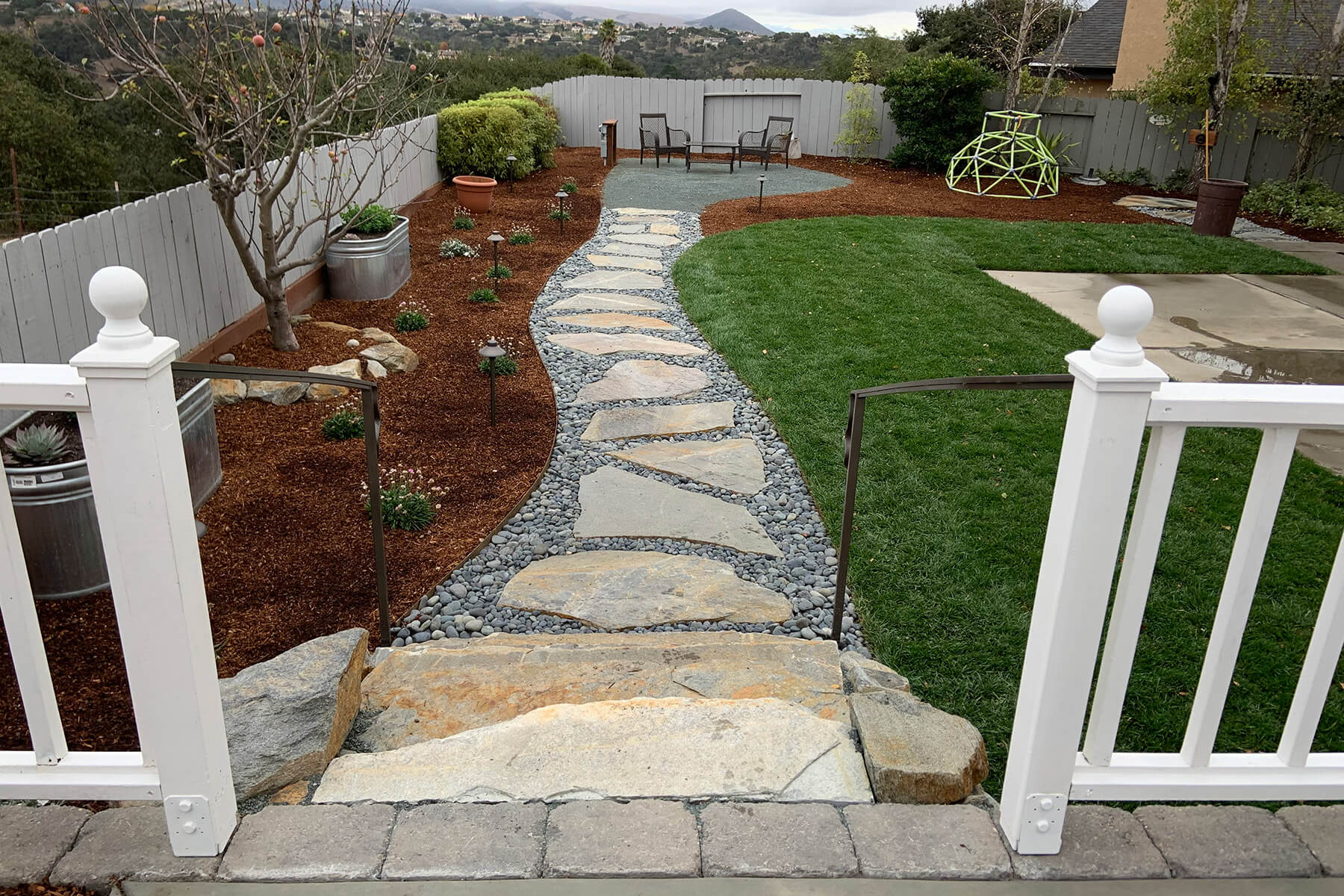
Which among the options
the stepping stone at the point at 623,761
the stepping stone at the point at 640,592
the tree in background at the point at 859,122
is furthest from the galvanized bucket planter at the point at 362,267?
the tree in background at the point at 859,122

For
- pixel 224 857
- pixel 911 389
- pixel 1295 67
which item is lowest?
pixel 224 857

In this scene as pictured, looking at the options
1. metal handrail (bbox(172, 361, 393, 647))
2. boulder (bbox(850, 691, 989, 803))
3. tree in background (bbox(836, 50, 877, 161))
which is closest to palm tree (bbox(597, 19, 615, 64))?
tree in background (bbox(836, 50, 877, 161))

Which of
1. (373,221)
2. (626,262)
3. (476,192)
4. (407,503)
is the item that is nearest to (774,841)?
(407,503)

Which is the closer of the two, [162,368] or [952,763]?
[162,368]

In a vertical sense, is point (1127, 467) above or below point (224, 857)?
above

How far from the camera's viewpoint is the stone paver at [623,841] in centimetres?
157

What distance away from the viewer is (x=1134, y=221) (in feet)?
34.6

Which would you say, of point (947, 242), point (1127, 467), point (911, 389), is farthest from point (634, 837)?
point (947, 242)

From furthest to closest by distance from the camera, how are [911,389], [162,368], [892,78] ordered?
[892,78] → [911,389] → [162,368]

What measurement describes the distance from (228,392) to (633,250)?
15.5 ft

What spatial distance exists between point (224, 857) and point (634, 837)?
27.7 inches

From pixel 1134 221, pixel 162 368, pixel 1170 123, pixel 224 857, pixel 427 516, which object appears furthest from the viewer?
pixel 1170 123

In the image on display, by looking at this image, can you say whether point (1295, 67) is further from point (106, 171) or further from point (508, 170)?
point (106, 171)

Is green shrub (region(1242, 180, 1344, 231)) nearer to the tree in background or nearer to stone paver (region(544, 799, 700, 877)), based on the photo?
the tree in background
